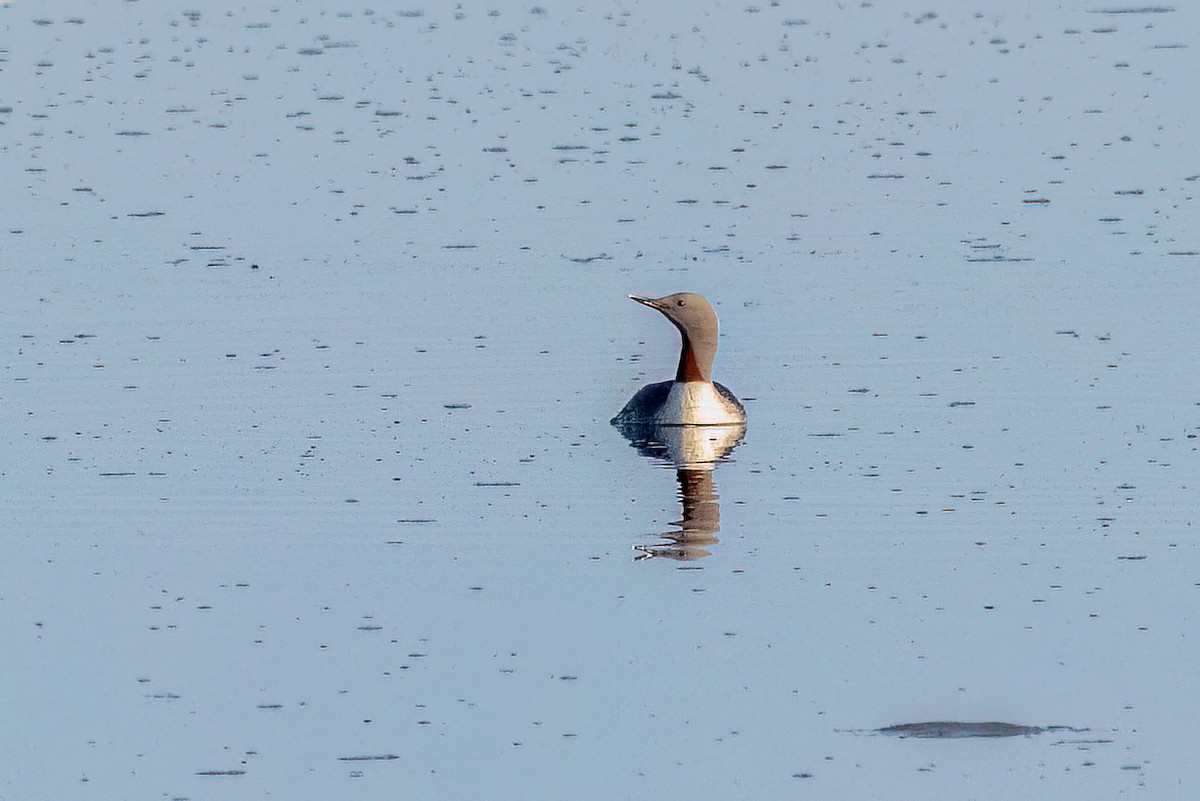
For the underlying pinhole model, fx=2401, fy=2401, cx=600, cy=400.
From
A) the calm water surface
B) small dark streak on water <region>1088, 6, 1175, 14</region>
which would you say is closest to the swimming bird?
the calm water surface

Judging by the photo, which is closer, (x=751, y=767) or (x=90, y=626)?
(x=751, y=767)

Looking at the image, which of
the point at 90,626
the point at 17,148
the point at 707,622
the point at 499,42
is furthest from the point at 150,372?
the point at 499,42

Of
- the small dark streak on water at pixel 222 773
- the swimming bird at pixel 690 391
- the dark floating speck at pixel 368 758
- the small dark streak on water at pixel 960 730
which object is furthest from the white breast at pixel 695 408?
the small dark streak on water at pixel 222 773

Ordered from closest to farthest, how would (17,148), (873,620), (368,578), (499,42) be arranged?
(873,620) → (368,578) → (17,148) → (499,42)

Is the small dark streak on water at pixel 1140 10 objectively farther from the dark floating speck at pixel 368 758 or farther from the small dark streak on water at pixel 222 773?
the small dark streak on water at pixel 222 773

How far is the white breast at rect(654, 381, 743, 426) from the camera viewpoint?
15742mm

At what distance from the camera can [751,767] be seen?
371 inches

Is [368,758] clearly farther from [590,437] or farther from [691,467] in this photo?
[590,437]

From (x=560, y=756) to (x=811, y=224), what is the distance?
12.4 m

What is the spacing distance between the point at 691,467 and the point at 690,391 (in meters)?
1.23

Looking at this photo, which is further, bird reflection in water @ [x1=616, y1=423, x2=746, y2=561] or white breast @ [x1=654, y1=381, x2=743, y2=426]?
white breast @ [x1=654, y1=381, x2=743, y2=426]

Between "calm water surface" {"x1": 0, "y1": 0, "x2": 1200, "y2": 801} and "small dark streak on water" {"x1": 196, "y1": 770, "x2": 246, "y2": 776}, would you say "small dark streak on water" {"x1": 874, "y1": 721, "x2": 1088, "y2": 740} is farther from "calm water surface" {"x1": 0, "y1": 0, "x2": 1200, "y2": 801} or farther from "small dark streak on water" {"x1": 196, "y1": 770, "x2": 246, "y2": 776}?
"small dark streak on water" {"x1": 196, "y1": 770, "x2": 246, "y2": 776}

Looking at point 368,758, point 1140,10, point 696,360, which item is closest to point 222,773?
point 368,758

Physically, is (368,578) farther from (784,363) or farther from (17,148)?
(17,148)
